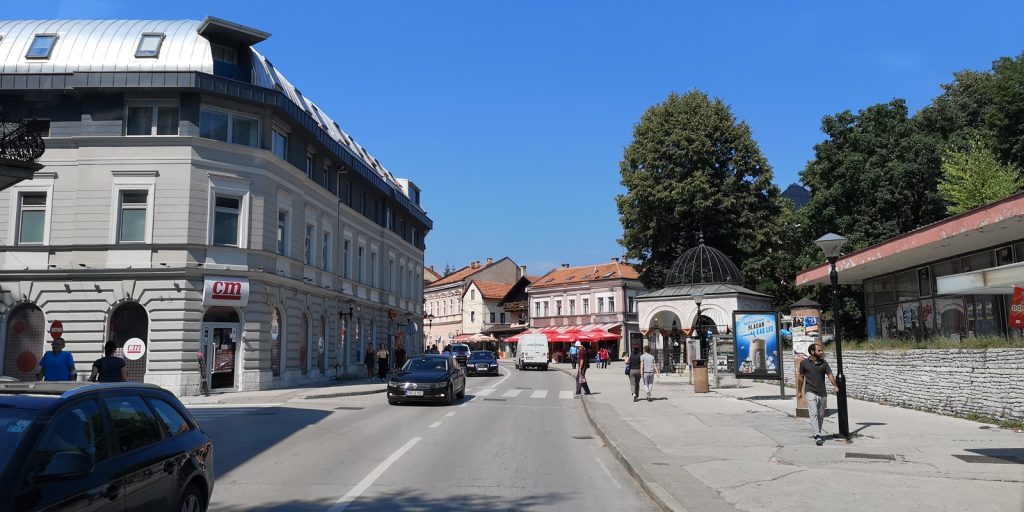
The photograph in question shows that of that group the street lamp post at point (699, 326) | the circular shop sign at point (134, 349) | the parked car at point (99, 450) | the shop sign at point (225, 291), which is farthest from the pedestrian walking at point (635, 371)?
the parked car at point (99, 450)

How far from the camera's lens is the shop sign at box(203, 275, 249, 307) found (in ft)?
83.0

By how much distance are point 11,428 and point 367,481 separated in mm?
5249

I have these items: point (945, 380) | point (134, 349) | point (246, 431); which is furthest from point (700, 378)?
point (134, 349)

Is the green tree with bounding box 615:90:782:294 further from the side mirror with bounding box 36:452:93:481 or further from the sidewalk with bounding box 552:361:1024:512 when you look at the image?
the side mirror with bounding box 36:452:93:481

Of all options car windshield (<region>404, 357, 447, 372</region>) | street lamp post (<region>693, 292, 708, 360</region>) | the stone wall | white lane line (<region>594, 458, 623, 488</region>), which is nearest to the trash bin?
street lamp post (<region>693, 292, 708, 360</region>)

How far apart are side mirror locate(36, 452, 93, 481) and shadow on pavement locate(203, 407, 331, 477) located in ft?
18.3

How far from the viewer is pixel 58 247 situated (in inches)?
1010

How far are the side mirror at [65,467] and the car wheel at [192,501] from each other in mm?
1427

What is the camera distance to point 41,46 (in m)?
27.4

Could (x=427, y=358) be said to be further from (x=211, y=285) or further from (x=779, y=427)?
(x=779, y=427)

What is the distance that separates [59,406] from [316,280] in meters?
29.0

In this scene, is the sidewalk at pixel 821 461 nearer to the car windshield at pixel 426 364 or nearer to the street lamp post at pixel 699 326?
the car windshield at pixel 426 364

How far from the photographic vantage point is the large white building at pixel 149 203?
82.6 ft

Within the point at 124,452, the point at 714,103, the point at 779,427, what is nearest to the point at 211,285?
the point at 779,427
